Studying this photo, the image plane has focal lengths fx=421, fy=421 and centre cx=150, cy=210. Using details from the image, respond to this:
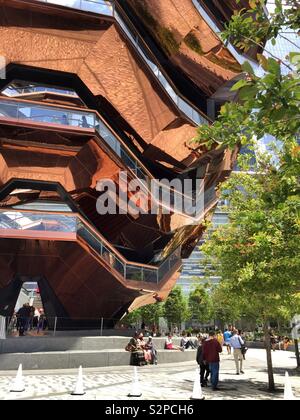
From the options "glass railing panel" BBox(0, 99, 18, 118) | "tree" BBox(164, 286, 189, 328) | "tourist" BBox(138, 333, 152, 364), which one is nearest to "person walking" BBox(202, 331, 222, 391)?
"tourist" BBox(138, 333, 152, 364)

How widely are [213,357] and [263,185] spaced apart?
5.31 meters

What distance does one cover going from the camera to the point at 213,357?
12500 millimetres

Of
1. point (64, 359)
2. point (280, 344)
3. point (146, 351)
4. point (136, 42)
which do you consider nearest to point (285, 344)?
point (280, 344)

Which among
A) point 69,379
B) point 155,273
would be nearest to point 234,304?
point 69,379

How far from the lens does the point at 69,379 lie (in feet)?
44.0

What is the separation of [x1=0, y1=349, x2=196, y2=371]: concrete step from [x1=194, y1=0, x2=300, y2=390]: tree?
5.78m

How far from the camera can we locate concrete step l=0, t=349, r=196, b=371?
15.3 meters

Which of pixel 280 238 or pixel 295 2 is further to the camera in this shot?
pixel 280 238

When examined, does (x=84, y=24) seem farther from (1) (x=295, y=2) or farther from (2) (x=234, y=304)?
(1) (x=295, y=2)

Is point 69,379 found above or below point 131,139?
below

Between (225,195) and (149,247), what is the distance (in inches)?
668

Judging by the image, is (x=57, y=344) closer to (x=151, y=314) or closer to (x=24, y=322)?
(x=24, y=322)

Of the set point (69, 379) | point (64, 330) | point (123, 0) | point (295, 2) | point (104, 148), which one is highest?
point (123, 0)
